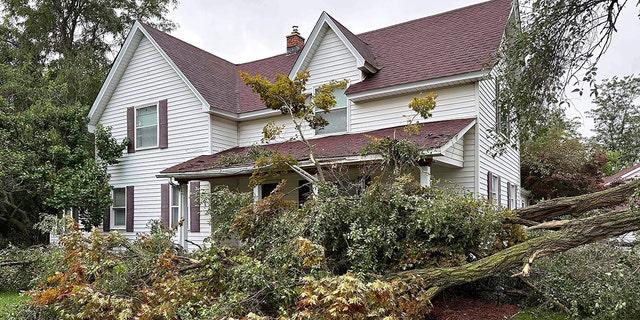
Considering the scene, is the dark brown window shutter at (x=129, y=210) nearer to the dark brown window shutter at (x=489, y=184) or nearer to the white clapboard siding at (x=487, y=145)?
the white clapboard siding at (x=487, y=145)

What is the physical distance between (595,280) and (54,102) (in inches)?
634

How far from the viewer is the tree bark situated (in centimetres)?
540

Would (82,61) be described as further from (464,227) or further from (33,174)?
(464,227)

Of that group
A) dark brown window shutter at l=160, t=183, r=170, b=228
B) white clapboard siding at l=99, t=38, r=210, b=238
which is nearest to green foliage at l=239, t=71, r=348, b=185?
white clapboard siding at l=99, t=38, r=210, b=238

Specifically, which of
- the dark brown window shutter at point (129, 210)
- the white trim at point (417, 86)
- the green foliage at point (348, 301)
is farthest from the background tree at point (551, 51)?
the dark brown window shutter at point (129, 210)

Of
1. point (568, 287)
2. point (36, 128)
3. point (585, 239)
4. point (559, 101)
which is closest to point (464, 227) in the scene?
point (585, 239)

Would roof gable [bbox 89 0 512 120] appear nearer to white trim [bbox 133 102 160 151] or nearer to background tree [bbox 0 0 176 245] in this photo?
white trim [bbox 133 102 160 151]

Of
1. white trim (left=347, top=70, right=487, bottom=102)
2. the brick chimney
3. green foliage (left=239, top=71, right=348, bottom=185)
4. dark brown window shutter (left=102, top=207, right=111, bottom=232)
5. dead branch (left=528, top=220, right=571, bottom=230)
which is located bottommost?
dark brown window shutter (left=102, top=207, right=111, bottom=232)

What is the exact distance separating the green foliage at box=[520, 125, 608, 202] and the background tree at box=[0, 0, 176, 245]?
16175mm

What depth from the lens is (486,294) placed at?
7.55 meters

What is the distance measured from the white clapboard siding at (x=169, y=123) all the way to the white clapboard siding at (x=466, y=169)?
7062 mm

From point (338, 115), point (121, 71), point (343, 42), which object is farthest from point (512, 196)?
point (121, 71)

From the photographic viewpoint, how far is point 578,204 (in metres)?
6.94

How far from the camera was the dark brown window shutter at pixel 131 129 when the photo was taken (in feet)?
48.5
